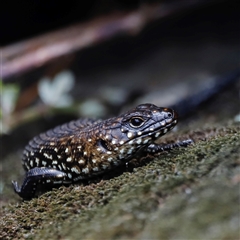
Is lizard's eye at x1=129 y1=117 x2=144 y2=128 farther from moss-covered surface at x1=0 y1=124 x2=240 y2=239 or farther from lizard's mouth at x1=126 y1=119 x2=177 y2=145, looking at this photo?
moss-covered surface at x1=0 y1=124 x2=240 y2=239

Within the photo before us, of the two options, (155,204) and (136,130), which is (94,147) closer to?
(136,130)

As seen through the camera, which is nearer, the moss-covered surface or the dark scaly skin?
the moss-covered surface

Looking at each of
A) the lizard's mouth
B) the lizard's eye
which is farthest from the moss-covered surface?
the lizard's eye

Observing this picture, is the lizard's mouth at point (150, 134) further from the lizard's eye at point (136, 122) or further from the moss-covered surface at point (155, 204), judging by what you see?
the moss-covered surface at point (155, 204)

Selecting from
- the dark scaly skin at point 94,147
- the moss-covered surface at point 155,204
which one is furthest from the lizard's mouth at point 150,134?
the moss-covered surface at point 155,204

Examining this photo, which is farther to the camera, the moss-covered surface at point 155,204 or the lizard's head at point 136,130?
the lizard's head at point 136,130

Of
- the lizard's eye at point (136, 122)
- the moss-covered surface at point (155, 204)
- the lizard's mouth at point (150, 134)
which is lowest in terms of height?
the moss-covered surface at point (155, 204)
